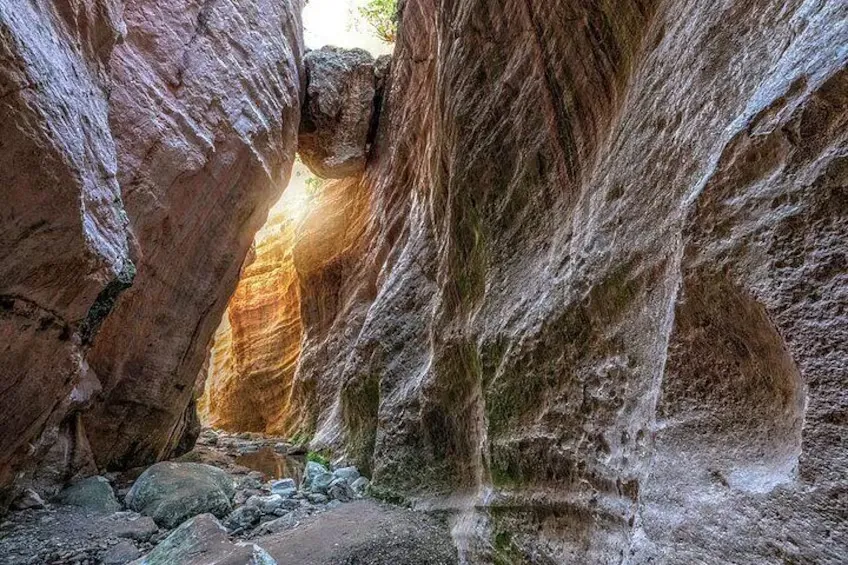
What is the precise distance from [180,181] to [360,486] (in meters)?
5.58

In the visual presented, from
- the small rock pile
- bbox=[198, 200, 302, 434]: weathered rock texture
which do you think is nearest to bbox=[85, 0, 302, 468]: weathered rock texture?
the small rock pile

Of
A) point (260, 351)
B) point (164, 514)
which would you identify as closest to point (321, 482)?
point (164, 514)

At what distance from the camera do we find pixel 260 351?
1844 cm

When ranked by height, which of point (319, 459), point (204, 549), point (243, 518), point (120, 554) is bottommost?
point (120, 554)

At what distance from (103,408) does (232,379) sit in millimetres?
11027

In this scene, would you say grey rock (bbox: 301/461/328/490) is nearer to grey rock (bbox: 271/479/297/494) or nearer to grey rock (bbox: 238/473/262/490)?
grey rock (bbox: 271/479/297/494)

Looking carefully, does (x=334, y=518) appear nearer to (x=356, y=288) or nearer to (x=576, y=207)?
(x=576, y=207)

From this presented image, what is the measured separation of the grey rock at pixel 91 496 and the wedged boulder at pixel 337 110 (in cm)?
995

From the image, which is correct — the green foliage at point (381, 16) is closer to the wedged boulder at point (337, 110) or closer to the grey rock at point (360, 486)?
the wedged boulder at point (337, 110)

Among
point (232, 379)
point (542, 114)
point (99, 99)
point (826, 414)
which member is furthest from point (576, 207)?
point (232, 379)

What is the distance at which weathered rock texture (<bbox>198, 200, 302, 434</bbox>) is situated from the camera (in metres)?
17.3

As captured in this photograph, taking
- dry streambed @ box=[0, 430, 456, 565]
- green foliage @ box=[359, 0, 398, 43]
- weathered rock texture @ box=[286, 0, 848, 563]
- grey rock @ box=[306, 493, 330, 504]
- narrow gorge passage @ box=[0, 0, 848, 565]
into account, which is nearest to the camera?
weathered rock texture @ box=[286, 0, 848, 563]

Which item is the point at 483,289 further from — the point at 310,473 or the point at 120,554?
the point at 120,554

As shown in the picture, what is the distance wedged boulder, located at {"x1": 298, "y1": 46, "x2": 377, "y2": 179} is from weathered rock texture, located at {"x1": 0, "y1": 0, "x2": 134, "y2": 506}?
8.58 metres
